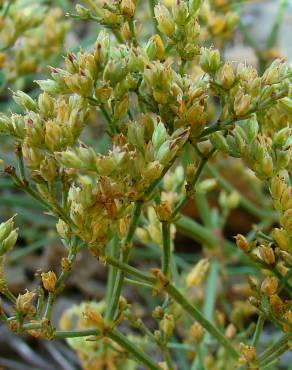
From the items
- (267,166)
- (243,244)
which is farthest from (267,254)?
(267,166)

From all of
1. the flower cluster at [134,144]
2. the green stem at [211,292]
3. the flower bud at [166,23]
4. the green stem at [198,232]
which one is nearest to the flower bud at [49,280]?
the flower cluster at [134,144]

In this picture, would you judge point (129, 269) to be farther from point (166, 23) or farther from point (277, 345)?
point (166, 23)

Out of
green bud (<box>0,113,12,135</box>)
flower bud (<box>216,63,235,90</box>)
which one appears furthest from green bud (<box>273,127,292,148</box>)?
green bud (<box>0,113,12,135</box>)

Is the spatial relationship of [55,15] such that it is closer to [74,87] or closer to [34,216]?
[34,216]

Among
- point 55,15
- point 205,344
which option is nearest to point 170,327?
point 205,344

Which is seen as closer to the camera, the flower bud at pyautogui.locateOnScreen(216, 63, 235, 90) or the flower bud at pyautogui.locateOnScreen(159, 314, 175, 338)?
the flower bud at pyautogui.locateOnScreen(216, 63, 235, 90)

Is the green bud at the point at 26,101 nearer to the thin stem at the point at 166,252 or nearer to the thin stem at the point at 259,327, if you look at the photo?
the thin stem at the point at 166,252

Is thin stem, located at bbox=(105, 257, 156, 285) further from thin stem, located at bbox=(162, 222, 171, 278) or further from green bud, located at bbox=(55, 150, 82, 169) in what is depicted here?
green bud, located at bbox=(55, 150, 82, 169)

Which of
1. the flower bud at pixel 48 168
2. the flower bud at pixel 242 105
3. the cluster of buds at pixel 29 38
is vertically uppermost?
the cluster of buds at pixel 29 38
